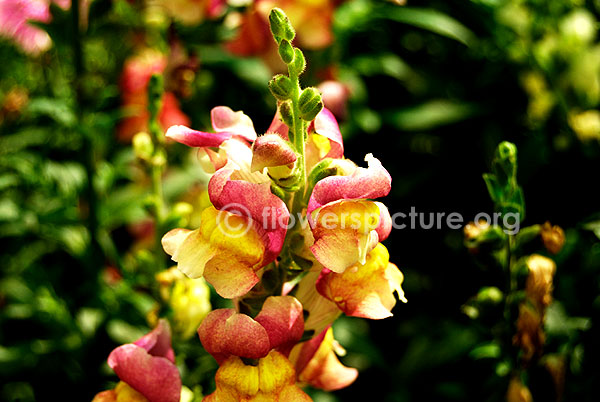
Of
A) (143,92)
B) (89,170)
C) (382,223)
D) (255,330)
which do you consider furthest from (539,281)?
(143,92)

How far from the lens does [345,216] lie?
66 centimetres

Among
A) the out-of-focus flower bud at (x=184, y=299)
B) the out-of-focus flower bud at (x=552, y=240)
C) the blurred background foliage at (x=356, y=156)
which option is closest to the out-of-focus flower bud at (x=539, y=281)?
the out-of-focus flower bud at (x=552, y=240)

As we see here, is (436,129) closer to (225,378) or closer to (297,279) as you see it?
(297,279)

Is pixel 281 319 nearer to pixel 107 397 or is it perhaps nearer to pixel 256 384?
pixel 256 384

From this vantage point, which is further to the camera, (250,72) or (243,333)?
(250,72)

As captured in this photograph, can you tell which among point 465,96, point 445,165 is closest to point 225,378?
point 445,165

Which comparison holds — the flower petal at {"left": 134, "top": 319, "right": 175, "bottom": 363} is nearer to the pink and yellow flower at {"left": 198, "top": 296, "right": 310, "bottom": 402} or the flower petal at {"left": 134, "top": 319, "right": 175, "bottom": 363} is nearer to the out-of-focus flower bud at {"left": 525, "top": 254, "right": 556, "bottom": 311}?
the pink and yellow flower at {"left": 198, "top": 296, "right": 310, "bottom": 402}

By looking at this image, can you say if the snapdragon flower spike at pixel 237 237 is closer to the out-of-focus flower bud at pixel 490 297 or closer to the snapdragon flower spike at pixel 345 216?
the snapdragon flower spike at pixel 345 216

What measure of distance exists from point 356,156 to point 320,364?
0.83 m

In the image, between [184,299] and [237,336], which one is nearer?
[237,336]

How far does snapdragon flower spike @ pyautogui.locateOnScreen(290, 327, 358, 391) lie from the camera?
76 centimetres

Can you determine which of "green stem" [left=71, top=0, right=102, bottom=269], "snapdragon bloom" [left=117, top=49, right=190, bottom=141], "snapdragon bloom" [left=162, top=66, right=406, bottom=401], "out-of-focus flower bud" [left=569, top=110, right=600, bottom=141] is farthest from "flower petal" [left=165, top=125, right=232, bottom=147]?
"out-of-focus flower bud" [left=569, top=110, right=600, bottom=141]

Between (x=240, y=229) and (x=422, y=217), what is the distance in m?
0.87

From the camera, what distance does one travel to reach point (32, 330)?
1483 millimetres
